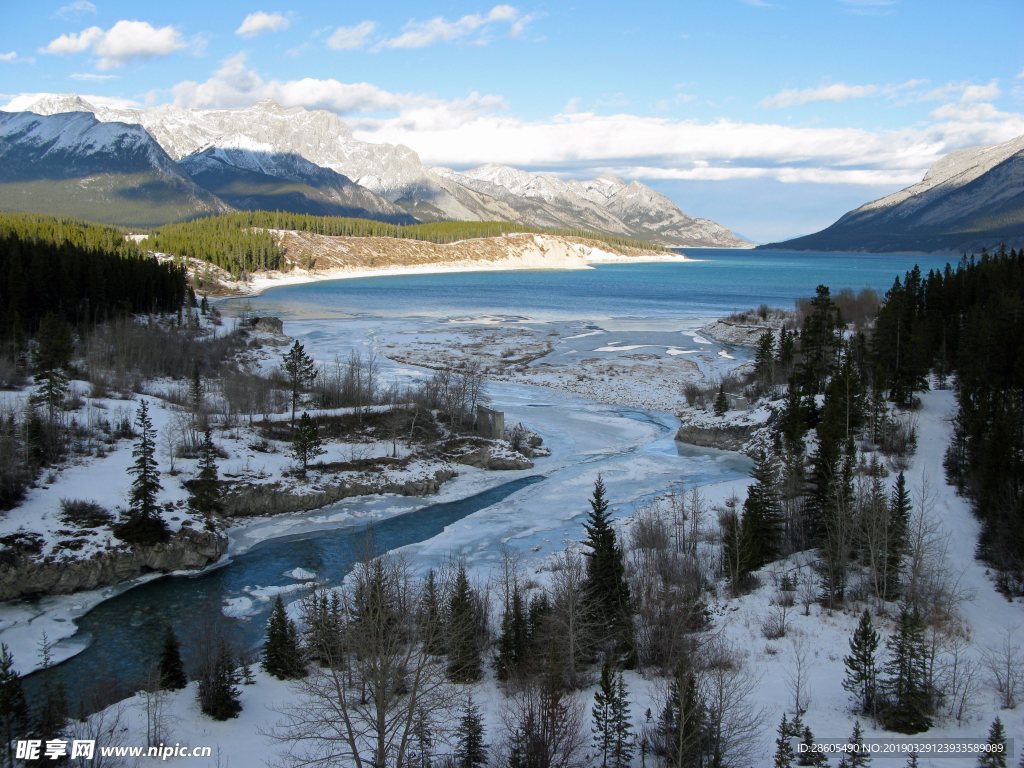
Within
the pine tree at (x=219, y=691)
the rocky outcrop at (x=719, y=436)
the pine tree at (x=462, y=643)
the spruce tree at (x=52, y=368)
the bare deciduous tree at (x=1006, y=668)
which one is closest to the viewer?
the bare deciduous tree at (x=1006, y=668)

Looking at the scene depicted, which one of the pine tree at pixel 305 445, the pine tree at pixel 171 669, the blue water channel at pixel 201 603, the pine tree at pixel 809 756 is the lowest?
the blue water channel at pixel 201 603

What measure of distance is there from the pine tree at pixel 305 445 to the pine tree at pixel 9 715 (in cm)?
2690

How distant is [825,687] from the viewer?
74.4 feet

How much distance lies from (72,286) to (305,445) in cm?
4789

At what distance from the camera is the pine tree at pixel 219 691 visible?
21.7 metres

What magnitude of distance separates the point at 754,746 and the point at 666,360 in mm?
76031

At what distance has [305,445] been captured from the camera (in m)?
46.7

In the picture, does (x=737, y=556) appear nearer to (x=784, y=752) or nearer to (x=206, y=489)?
(x=784, y=752)

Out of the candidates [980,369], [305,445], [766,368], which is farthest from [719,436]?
[305,445]

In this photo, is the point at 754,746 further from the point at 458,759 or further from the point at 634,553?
the point at 634,553

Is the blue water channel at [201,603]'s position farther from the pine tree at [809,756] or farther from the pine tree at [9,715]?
the pine tree at [809,756]

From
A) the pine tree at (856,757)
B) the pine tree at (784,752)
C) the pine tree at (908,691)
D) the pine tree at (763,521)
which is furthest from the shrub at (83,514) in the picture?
the pine tree at (908,691)

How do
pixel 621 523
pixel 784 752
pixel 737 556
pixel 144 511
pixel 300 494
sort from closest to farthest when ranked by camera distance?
1. pixel 784 752
2. pixel 737 556
3. pixel 144 511
4. pixel 621 523
5. pixel 300 494

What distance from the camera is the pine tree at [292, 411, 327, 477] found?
4675 centimetres
